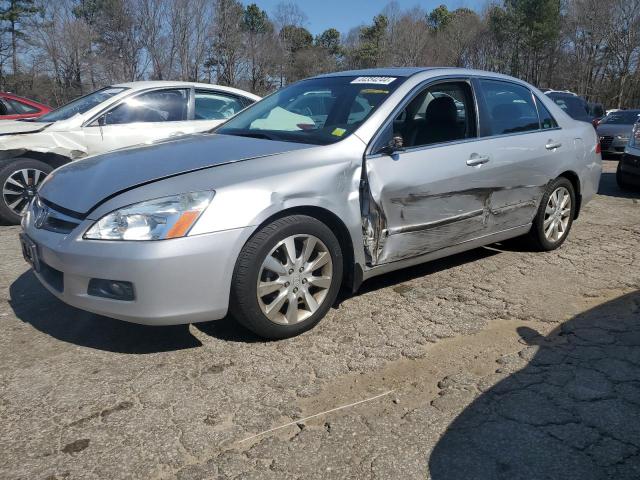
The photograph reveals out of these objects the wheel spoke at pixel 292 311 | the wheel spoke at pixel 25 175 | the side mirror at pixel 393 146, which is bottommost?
the wheel spoke at pixel 292 311

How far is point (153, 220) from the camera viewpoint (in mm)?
2727

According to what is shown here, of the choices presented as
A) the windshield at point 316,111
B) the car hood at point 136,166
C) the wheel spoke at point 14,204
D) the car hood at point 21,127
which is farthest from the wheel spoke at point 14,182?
the windshield at point 316,111

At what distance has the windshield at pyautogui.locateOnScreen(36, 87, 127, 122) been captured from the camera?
6.21 metres

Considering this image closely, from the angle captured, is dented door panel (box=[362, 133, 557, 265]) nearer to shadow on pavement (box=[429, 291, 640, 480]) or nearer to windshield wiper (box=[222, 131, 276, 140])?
windshield wiper (box=[222, 131, 276, 140])

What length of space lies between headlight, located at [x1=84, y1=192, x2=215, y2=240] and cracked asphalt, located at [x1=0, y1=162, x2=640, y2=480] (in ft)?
2.36

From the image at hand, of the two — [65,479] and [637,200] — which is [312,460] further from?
[637,200]

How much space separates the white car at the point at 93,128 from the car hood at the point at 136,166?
2315 mm

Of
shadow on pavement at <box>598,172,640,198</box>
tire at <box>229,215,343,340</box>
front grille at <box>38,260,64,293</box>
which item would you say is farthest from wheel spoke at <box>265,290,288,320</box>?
shadow on pavement at <box>598,172,640,198</box>

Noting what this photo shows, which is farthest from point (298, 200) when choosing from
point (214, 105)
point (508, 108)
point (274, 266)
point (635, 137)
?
point (635, 137)

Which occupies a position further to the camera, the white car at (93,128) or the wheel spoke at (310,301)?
the white car at (93,128)

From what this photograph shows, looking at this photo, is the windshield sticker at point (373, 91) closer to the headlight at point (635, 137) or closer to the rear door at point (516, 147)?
the rear door at point (516, 147)

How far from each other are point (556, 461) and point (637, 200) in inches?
264

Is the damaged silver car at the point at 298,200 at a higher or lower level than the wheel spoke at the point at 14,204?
higher

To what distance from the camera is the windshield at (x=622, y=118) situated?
44.9 ft
